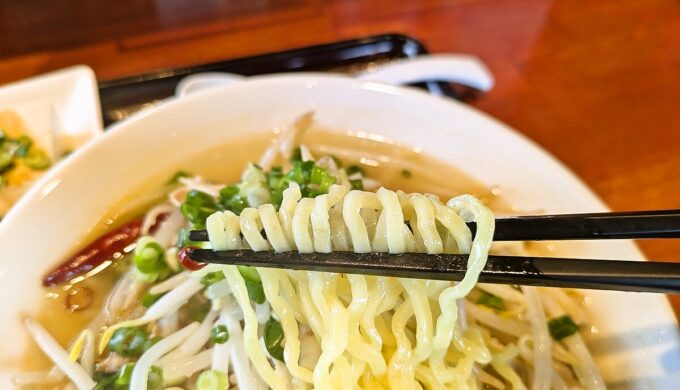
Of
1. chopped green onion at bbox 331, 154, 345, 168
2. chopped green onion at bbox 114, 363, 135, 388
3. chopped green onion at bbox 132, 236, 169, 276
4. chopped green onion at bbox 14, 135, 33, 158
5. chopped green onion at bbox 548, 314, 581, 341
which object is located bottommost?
chopped green onion at bbox 114, 363, 135, 388

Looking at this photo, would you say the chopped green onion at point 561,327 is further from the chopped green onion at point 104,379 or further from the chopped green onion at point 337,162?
the chopped green onion at point 104,379

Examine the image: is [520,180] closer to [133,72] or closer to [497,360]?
[497,360]

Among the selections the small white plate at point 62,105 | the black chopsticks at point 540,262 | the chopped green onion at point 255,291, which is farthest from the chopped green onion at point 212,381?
the small white plate at point 62,105

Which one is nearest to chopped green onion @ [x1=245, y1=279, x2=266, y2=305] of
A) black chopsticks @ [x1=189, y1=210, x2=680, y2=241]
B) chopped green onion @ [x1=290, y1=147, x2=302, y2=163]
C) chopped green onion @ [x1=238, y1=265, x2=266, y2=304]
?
chopped green onion @ [x1=238, y1=265, x2=266, y2=304]

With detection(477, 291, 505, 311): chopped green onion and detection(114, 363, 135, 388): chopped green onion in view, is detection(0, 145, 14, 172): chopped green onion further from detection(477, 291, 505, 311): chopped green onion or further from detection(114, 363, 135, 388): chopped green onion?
detection(477, 291, 505, 311): chopped green onion

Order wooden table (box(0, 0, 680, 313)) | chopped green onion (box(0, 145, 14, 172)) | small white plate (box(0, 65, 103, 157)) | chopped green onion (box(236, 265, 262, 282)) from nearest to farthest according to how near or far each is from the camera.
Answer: chopped green onion (box(236, 265, 262, 282)), chopped green onion (box(0, 145, 14, 172)), small white plate (box(0, 65, 103, 157)), wooden table (box(0, 0, 680, 313))

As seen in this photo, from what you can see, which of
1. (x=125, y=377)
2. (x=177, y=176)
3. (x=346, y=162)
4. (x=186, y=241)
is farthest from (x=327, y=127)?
(x=125, y=377)

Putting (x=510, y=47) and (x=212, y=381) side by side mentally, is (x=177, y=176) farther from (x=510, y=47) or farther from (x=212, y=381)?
(x=510, y=47)
